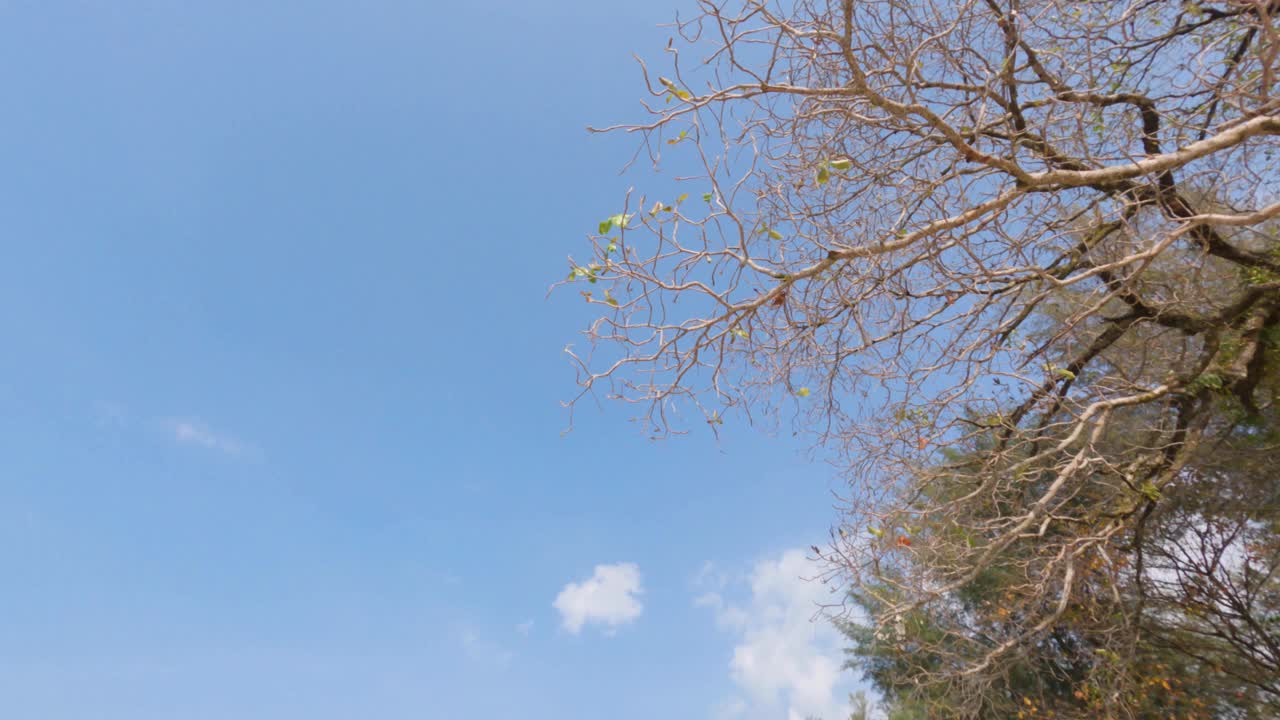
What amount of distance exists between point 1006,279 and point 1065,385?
174cm

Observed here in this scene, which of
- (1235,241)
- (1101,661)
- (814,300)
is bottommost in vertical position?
(1101,661)

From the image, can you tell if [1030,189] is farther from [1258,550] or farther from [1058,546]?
[1258,550]

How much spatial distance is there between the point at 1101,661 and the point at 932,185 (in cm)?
415

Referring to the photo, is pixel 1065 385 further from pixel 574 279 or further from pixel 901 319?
pixel 574 279

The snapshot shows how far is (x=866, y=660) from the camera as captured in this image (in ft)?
35.5

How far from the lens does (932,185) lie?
10.7 feet

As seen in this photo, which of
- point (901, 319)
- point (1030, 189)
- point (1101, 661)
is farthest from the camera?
point (1101, 661)

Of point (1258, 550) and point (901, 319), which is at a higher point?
point (901, 319)

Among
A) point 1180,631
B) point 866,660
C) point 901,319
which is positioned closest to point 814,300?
point 901,319

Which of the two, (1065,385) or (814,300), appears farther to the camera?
(1065,385)

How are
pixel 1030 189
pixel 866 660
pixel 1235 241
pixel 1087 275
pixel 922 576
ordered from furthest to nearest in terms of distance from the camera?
pixel 866 660, pixel 1235 241, pixel 922 576, pixel 1087 275, pixel 1030 189

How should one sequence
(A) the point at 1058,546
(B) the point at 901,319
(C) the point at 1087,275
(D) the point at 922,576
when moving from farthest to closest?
(A) the point at 1058,546, (D) the point at 922,576, (B) the point at 901,319, (C) the point at 1087,275

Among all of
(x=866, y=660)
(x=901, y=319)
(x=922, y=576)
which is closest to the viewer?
(x=901, y=319)

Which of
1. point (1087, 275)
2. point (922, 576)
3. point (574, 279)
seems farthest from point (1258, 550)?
point (574, 279)
